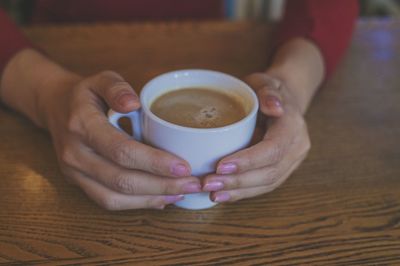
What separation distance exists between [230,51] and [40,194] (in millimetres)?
533

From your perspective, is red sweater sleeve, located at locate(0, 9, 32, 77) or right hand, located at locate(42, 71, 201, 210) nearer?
right hand, located at locate(42, 71, 201, 210)

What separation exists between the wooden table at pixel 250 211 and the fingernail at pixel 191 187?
7 cm

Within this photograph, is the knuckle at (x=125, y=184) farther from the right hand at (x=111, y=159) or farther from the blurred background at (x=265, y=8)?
the blurred background at (x=265, y=8)

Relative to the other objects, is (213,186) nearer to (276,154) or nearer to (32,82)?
(276,154)

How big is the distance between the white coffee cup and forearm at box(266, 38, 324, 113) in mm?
175

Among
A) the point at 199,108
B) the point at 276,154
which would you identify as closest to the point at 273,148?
the point at 276,154

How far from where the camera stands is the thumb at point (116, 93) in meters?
0.56

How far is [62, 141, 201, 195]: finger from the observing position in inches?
22.1

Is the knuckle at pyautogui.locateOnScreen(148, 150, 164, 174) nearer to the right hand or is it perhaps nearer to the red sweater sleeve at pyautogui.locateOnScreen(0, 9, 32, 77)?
the right hand

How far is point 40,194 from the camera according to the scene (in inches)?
25.2

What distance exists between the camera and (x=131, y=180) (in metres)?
0.57

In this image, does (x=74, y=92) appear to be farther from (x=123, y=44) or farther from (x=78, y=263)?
(x=123, y=44)

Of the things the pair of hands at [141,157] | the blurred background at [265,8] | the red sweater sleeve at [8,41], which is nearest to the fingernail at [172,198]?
the pair of hands at [141,157]

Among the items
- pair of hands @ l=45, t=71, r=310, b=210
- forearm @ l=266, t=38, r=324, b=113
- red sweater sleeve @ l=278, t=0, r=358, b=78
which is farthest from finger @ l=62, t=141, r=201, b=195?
red sweater sleeve @ l=278, t=0, r=358, b=78
